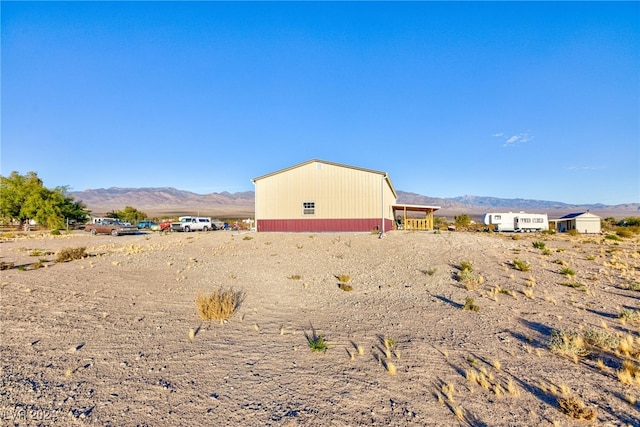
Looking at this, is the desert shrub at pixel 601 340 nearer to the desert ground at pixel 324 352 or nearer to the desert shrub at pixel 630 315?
the desert ground at pixel 324 352

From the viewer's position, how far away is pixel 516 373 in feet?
17.9

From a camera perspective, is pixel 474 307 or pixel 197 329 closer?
pixel 197 329

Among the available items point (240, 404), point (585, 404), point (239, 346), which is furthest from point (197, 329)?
point (585, 404)

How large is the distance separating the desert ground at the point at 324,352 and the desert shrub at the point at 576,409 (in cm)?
4

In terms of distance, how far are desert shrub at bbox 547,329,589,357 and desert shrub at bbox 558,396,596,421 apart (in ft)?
5.87

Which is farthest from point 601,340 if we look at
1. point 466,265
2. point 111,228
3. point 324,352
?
point 111,228

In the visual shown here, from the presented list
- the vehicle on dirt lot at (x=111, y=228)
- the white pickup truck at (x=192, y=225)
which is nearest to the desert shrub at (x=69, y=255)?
the vehicle on dirt lot at (x=111, y=228)

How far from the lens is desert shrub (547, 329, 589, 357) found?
241 inches

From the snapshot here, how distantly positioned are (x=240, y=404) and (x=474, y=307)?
22.7ft

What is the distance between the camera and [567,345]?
6133mm

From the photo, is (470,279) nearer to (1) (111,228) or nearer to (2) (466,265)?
(2) (466,265)

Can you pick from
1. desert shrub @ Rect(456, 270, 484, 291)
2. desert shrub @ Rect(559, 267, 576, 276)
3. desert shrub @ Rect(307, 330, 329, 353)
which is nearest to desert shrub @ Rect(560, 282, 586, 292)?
desert shrub @ Rect(559, 267, 576, 276)

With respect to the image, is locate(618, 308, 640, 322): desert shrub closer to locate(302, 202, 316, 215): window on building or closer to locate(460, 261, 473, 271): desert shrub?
locate(460, 261, 473, 271): desert shrub

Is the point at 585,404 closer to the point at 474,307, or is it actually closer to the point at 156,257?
the point at 474,307
